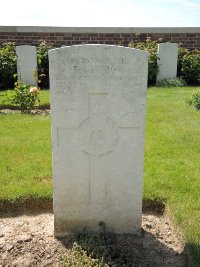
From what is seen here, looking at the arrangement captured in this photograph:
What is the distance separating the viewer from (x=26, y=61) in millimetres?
10039

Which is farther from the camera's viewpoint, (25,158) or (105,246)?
(25,158)

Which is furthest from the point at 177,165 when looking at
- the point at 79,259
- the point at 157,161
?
the point at 79,259

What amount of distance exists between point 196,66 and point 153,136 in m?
7.17

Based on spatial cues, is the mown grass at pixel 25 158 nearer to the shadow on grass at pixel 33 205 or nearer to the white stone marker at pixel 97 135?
the shadow on grass at pixel 33 205

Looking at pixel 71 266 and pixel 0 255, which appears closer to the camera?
pixel 71 266

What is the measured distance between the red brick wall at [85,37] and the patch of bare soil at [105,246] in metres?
10.3

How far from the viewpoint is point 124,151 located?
2812mm

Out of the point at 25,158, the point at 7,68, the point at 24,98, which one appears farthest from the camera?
the point at 7,68

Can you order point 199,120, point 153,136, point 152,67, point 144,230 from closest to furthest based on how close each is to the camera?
point 144,230
point 153,136
point 199,120
point 152,67

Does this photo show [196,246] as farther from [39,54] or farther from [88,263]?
[39,54]

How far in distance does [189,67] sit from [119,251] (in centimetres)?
993

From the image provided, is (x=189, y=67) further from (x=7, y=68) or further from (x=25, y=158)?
(x=25, y=158)

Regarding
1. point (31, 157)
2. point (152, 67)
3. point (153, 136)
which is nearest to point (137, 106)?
point (31, 157)

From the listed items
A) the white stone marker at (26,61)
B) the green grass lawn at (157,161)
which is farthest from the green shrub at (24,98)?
the white stone marker at (26,61)
